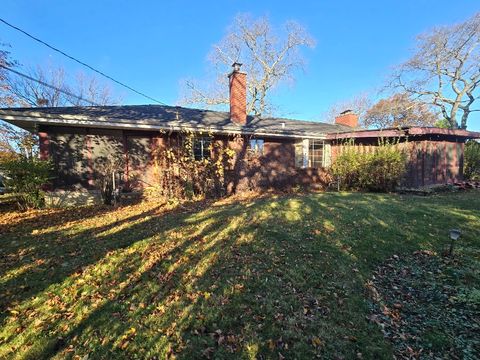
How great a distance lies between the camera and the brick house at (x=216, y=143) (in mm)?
9094

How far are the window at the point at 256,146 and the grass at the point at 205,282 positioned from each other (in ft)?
20.0

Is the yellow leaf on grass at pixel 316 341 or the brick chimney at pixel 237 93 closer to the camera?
the yellow leaf on grass at pixel 316 341

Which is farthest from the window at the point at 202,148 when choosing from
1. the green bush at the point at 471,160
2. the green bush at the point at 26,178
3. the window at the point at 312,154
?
the green bush at the point at 471,160

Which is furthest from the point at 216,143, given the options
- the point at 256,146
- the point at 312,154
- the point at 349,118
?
the point at 349,118

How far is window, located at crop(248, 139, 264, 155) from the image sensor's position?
40.4ft

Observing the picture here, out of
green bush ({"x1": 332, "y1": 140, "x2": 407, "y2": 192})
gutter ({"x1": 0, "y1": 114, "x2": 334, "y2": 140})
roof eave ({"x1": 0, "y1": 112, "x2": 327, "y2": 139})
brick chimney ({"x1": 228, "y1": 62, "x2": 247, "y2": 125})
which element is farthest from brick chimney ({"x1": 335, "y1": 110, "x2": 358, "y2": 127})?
brick chimney ({"x1": 228, "y1": 62, "x2": 247, "y2": 125})

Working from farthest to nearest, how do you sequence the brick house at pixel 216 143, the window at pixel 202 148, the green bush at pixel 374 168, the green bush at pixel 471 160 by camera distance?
the green bush at pixel 471 160, the window at pixel 202 148, the green bush at pixel 374 168, the brick house at pixel 216 143

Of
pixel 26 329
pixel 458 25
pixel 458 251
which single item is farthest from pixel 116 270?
pixel 458 25

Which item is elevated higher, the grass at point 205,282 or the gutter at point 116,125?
the gutter at point 116,125

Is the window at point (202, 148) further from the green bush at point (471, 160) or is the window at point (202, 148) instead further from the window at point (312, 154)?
the green bush at point (471, 160)

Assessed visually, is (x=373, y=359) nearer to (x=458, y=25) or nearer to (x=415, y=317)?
(x=415, y=317)

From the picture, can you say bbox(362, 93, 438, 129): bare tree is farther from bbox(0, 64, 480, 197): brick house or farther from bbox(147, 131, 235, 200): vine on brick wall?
bbox(147, 131, 235, 200): vine on brick wall

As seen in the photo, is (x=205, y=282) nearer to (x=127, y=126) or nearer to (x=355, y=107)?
(x=127, y=126)

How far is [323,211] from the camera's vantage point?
7047 millimetres
